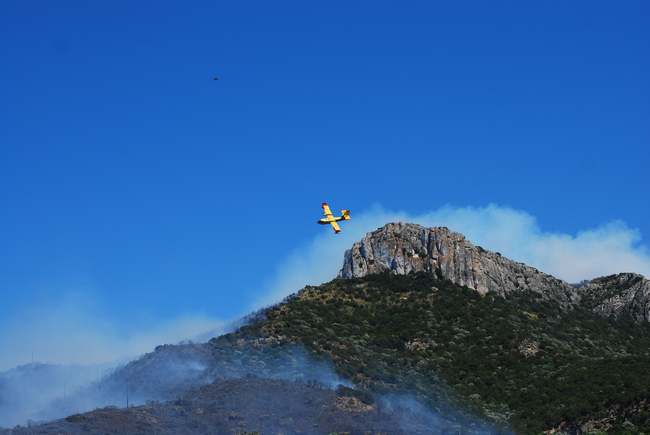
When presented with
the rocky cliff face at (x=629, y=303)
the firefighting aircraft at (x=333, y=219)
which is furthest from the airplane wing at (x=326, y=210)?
the rocky cliff face at (x=629, y=303)

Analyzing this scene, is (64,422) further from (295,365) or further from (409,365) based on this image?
(409,365)

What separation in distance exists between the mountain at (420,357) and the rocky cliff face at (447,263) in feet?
0.78

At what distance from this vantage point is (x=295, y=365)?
143000 millimetres

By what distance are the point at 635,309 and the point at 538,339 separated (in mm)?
37541

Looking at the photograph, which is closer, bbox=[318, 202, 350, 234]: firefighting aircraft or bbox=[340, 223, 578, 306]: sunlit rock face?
bbox=[318, 202, 350, 234]: firefighting aircraft

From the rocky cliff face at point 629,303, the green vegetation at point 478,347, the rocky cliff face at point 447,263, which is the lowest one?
the green vegetation at point 478,347

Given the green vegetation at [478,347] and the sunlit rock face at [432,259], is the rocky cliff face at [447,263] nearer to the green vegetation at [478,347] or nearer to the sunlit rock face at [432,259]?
the sunlit rock face at [432,259]

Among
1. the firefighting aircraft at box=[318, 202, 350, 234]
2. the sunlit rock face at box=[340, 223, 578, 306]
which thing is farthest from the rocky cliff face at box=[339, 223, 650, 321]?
the firefighting aircraft at box=[318, 202, 350, 234]

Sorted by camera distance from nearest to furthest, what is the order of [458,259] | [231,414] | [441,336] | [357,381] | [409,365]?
[231,414], [357,381], [409,365], [441,336], [458,259]

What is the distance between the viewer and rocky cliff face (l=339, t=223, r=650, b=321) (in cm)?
18275

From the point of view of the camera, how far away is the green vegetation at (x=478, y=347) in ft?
445

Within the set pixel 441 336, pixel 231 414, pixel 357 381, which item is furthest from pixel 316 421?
pixel 441 336

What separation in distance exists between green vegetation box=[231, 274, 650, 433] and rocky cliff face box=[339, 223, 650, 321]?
2774 millimetres

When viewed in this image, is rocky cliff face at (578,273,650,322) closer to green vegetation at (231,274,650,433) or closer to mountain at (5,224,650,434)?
mountain at (5,224,650,434)
